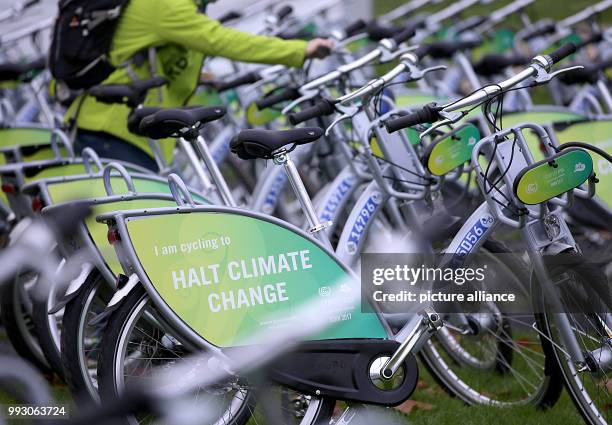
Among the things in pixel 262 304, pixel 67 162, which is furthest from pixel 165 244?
pixel 67 162

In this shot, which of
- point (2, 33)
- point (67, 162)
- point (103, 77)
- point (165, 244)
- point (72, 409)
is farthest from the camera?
point (2, 33)

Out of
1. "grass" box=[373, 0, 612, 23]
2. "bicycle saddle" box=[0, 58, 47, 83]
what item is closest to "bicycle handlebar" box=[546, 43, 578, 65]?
"bicycle saddle" box=[0, 58, 47, 83]

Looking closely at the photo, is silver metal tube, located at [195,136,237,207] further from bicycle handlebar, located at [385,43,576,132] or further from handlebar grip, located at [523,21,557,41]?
handlebar grip, located at [523,21,557,41]

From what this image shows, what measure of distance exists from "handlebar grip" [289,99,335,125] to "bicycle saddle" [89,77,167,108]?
891mm

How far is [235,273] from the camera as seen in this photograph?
3.36 meters

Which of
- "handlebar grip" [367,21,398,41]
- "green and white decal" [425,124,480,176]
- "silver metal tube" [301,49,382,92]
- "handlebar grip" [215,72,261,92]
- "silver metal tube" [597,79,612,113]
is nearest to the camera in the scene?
"green and white decal" [425,124,480,176]

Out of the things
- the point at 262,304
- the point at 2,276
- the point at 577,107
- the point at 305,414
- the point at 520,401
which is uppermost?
the point at 2,276

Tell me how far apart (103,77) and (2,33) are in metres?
4.03

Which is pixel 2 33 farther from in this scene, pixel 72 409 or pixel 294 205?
pixel 72 409

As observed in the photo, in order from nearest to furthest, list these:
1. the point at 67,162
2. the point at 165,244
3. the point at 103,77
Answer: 1. the point at 165,244
2. the point at 67,162
3. the point at 103,77

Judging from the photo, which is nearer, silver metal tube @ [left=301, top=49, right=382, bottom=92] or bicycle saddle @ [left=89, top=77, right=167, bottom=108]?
silver metal tube @ [left=301, top=49, right=382, bottom=92]

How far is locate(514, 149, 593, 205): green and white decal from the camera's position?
137 inches

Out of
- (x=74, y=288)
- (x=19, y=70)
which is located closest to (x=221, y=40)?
(x=74, y=288)

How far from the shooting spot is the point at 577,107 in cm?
675
